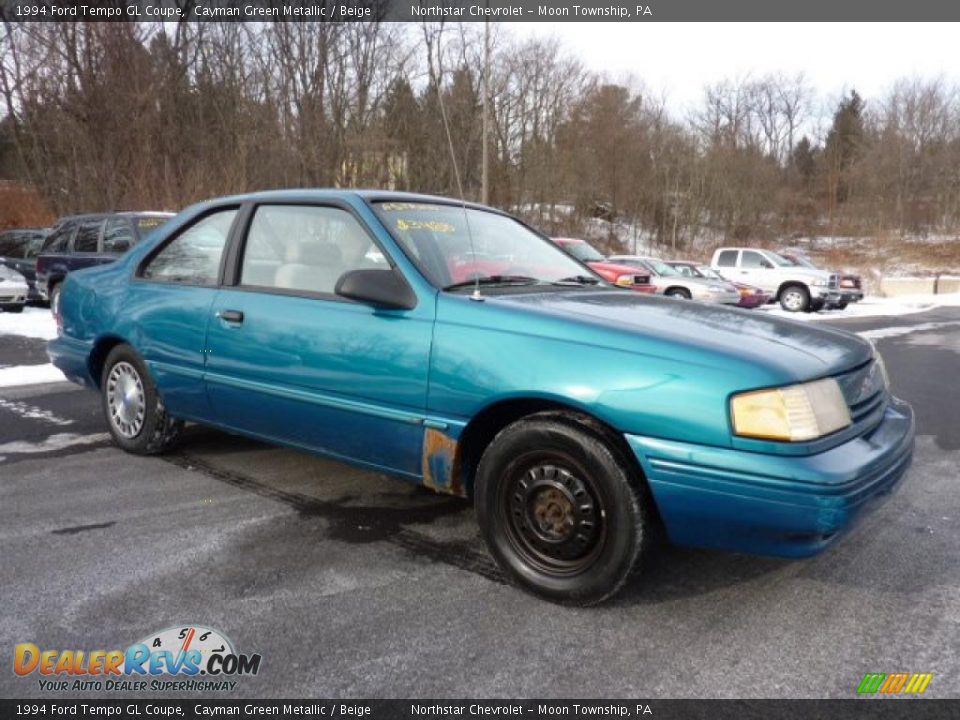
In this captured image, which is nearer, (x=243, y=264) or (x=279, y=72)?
(x=243, y=264)

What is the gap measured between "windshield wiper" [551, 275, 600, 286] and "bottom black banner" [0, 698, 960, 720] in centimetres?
201

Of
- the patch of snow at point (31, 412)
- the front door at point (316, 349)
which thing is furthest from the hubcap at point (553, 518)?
the patch of snow at point (31, 412)

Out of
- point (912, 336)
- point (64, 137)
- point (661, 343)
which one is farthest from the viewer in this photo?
point (64, 137)

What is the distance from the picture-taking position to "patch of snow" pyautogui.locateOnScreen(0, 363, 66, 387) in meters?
6.83

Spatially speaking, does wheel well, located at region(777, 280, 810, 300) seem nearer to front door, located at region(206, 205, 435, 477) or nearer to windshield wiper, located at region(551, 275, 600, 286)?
windshield wiper, located at region(551, 275, 600, 286)

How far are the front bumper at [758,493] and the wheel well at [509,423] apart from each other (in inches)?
3.6

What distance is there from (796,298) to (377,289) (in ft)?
62.5

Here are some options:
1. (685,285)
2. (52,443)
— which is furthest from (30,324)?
(685,285)

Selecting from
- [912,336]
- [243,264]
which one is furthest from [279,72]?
[243,264]

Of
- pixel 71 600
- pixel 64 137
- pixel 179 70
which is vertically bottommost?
pixel 71 600

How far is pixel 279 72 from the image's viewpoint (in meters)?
26.4

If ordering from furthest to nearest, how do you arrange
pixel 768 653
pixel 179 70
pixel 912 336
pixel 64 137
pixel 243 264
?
pixel 179 70 → pixel 64 137 → pixel 912 336 → pixel 243 264 → pixel 768 653

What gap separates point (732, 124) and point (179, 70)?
41124 mm

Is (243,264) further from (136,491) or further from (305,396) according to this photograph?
(136,491)
